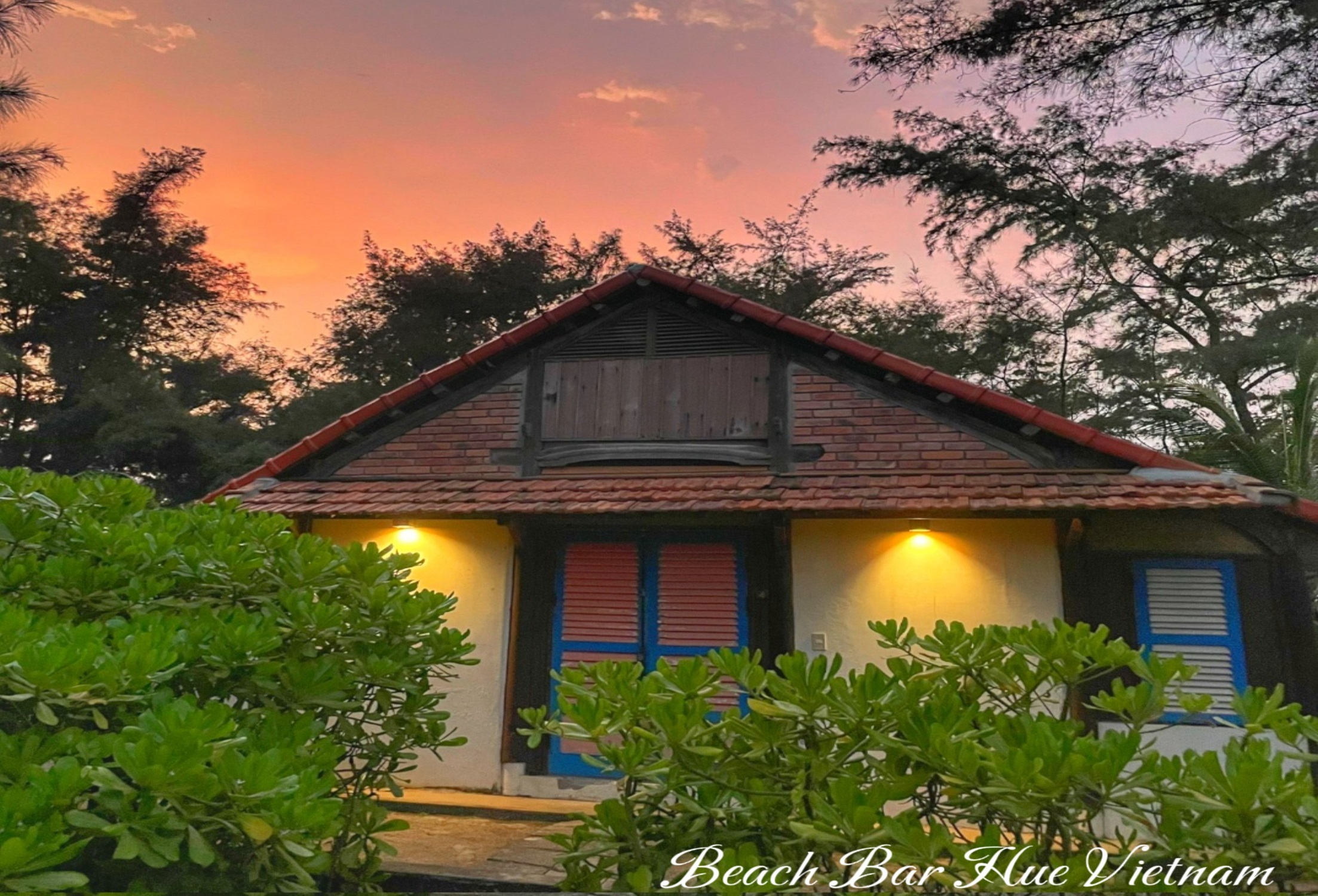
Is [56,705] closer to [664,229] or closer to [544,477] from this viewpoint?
[544,477]

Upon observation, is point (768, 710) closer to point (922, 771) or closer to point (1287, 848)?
point (922, 771)

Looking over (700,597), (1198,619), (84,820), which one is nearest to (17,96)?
(700,597)

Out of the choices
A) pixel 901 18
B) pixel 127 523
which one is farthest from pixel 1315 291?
pixel 127 523

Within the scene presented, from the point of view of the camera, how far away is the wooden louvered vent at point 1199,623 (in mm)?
5582

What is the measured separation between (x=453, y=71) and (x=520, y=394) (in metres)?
5.56

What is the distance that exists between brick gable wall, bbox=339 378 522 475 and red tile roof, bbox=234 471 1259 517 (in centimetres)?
16

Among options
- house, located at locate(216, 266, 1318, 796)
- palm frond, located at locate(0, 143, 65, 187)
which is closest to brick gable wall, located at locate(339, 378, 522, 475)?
house, located at locate(216, 266, 1318, 796)

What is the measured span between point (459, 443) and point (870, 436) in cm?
406

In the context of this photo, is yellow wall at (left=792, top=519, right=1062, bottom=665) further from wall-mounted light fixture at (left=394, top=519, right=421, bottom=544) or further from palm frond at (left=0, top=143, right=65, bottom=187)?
palm frond at (left=0, top=143, right=65, bottom=187)

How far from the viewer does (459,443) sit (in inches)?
286

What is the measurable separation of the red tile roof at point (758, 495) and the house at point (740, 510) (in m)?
0.03

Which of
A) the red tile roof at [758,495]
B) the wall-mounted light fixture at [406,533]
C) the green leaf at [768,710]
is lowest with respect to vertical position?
the green leaf at [768,710]

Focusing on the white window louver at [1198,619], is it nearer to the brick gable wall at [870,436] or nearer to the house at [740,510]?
the house at [740,510]

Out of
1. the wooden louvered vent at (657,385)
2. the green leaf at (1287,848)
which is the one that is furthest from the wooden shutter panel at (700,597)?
the green leaf at (1287,848)
